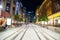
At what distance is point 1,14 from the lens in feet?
138

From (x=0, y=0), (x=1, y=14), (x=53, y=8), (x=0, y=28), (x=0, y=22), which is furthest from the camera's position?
(x=53, y=8)

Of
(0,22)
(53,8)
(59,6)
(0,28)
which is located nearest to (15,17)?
(53,8)

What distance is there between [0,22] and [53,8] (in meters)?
47.2

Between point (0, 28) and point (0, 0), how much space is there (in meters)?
Answer: 19.6

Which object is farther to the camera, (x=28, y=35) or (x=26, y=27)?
(x=26, y=27)

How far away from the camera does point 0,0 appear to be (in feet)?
157

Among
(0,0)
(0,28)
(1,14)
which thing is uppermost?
(0,0)

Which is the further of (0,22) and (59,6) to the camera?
(59,6)

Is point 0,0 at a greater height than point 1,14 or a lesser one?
greater

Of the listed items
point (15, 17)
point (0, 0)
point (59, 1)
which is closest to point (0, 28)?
point (0, 0)

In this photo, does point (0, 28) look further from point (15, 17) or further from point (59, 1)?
point (15, 17)

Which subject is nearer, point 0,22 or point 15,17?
point 0,22

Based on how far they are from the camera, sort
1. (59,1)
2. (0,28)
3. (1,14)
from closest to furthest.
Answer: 1. (0,28)
2. (1,14)
3. (59,1)

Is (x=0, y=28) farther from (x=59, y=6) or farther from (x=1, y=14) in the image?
Answer: (x=59, y=6)
